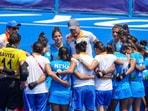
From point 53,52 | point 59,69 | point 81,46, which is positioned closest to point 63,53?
point 59,69

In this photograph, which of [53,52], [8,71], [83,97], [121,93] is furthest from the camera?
[53,52]

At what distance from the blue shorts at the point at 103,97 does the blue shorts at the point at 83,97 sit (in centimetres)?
21

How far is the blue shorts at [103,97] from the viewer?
948 cm

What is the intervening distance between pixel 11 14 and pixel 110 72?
361 centimetres

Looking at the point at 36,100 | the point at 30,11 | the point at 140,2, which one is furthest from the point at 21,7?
the point at 36,100

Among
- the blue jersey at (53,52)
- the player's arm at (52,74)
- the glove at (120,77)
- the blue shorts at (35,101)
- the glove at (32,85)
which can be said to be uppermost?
the blue jersey at (53,52)

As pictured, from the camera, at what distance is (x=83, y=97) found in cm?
928

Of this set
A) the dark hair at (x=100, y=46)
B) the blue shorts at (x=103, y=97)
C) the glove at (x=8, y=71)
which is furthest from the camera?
the blue shorts at (x=103, y=97)

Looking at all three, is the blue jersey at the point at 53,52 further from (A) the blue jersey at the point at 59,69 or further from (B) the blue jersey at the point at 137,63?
(B) the blue jersey at the point at 137,63

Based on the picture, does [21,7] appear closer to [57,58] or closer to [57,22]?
[57,22]

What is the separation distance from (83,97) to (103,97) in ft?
1.42

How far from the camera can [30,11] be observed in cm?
1242

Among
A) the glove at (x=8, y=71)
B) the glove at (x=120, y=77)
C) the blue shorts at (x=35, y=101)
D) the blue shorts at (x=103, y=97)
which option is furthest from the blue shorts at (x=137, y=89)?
the glove at (x=8, y=71)

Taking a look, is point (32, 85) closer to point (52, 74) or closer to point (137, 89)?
point (52, 74)
